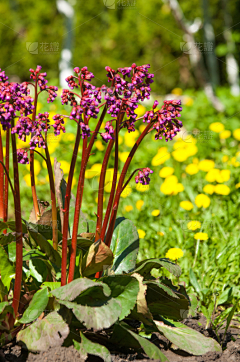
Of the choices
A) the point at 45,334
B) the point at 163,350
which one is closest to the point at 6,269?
the point at 45,334

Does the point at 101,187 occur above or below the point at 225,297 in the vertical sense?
above

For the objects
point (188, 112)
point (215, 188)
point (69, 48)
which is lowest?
point (215, 188)

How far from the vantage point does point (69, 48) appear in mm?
8422

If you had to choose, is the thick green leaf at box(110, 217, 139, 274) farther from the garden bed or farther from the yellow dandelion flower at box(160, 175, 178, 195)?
the yellow dandelion flower at box(160, 175, 178, 195)

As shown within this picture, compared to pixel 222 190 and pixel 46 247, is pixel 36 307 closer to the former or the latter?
pixel 46 247

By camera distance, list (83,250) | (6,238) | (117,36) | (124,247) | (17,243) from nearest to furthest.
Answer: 1. (17,243)
2. (6,238)
3. (83,250)
4. (124,247)
5. (117,36)

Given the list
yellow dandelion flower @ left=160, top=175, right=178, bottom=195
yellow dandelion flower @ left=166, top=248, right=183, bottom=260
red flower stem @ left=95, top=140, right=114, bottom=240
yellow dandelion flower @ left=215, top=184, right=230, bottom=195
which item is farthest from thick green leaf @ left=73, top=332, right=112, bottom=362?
yellow dandelion flower @ left=215, top=184, right=230, bottom=195

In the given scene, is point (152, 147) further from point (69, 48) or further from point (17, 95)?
point (69, 48)

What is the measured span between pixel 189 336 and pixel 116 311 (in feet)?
1.48

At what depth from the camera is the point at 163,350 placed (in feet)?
5.27

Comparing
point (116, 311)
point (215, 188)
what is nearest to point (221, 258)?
point (215, 188)

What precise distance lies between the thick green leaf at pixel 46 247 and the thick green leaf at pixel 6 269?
140 millimetres

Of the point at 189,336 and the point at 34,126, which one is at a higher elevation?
the point at 34,126

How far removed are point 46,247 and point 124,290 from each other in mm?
386
